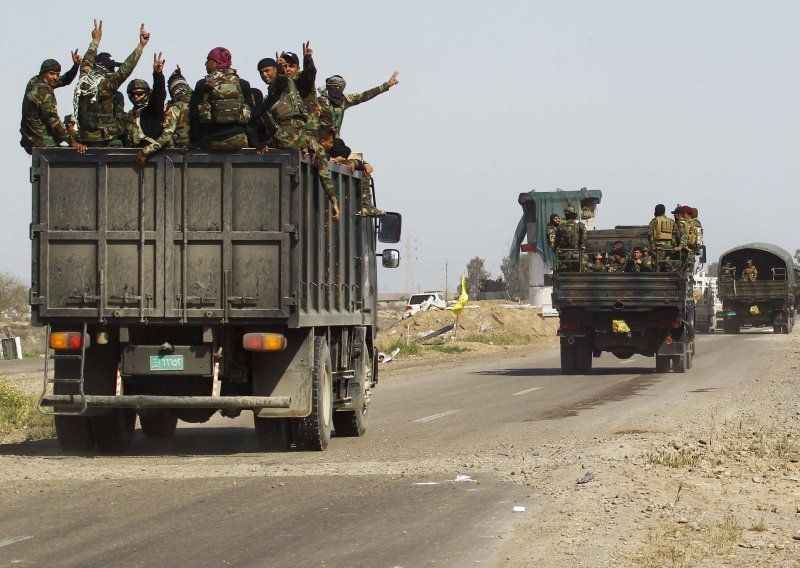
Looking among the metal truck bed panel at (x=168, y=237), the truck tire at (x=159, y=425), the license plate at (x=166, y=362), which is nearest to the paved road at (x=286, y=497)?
the truck tire at (x=159, y=425)

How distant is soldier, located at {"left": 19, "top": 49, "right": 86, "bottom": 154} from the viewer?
12.9m

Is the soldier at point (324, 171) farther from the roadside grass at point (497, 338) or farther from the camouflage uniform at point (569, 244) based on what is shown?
the roadside grass at point (497, 338)

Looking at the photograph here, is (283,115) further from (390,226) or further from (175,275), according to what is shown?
(390,226)

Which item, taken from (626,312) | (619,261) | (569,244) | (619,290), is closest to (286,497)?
(619,290)

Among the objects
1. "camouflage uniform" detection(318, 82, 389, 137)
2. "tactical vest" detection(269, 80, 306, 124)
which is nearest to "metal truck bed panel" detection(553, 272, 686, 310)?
"camouflage uniform" detection(318, 82, 389, 137)

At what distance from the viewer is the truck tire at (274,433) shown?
45.1 ft

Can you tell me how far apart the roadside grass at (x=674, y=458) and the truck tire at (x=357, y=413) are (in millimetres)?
3707

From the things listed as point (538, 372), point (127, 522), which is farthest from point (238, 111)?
point (538, 372)

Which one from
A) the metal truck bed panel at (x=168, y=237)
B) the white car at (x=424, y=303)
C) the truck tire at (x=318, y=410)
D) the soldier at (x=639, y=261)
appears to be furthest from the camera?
the white car at (x=424, y=303)

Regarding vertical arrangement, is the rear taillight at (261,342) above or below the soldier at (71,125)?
below

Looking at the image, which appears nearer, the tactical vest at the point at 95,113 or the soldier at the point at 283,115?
the soldier at the point at 283,115

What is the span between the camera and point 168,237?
12.5 m

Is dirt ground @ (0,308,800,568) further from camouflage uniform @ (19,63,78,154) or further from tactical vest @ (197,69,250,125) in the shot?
camouflage uniform @ (19,63,78,154)

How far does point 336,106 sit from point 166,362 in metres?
3.73
